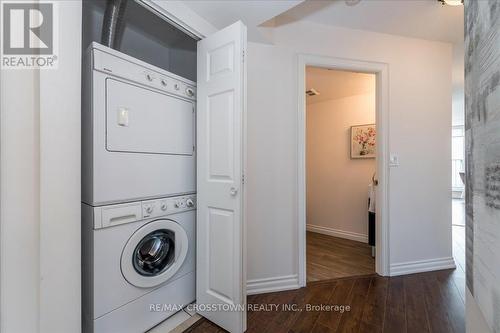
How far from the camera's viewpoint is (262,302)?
5.99ft

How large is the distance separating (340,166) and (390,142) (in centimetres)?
140

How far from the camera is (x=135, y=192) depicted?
4.58 ft

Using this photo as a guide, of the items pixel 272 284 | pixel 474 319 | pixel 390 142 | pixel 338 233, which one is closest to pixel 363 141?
pixel 390 142

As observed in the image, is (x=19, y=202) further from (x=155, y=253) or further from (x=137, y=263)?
(x=155, y=253)

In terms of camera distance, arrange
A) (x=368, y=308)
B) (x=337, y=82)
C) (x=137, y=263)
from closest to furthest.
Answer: (x=137, y=263) → (x=368, y=308) → (x=337, y=82)

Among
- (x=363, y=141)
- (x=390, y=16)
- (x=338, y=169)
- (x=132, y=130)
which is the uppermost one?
(x=390, y=16)

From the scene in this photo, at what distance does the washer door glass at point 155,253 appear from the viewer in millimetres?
1473

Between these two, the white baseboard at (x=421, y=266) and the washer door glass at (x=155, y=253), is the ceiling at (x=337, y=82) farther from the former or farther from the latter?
the washer door glass at (x=155, y=253)

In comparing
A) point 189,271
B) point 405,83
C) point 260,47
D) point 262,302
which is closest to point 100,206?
point 189,271

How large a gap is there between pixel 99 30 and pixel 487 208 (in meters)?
2.56

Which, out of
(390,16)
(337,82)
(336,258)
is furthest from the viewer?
(337,82)

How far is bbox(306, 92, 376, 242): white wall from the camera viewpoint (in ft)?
11.1

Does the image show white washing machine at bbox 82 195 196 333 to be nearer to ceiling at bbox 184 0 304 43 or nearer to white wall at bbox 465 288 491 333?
ceiling at bbox 184 0 304 43

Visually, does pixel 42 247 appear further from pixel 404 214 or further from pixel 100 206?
pixel 404 214
